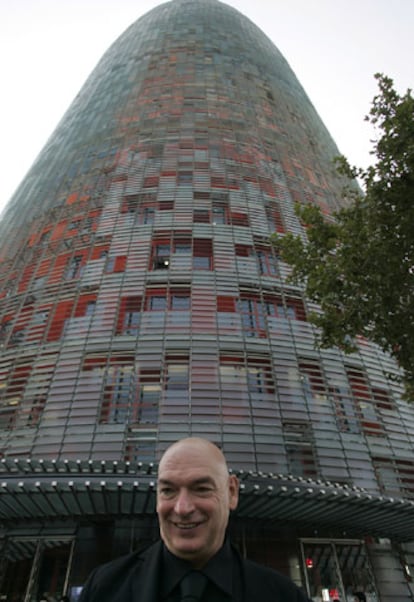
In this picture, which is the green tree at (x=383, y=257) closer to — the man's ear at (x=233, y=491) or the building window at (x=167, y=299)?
the man's ear at (x=233, y=491)

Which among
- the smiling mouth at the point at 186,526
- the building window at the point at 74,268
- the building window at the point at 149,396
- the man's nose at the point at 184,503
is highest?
the building window at the point at 74,268

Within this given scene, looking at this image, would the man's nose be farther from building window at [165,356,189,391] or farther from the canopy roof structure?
building window at [165,356,189,391]

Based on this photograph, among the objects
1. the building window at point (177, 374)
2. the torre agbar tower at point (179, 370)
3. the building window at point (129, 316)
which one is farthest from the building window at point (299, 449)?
the building window at point (129, 316)

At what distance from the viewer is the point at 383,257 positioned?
9047 millimetres

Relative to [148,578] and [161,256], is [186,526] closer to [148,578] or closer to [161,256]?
[148,578]

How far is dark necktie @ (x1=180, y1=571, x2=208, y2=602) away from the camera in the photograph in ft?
5.19

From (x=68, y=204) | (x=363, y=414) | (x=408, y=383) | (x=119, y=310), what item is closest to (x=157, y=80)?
(x=68, y=204)

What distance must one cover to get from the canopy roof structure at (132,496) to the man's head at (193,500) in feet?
26.3

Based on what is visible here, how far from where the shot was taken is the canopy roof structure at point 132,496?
941cm

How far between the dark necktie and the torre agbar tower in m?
8.17

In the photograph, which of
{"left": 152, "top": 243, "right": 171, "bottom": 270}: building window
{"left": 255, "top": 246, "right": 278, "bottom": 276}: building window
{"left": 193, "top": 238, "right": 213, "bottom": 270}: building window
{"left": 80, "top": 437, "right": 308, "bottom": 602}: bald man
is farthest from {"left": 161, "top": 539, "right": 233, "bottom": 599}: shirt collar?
{"left": 255, "top": 246, "right": 278, "bottom": 276}: building window

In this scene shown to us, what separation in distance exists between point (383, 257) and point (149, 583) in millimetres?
8664

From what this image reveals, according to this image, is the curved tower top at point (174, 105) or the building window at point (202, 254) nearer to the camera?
the building window at point (202, 254)

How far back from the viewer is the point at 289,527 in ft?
41.2
